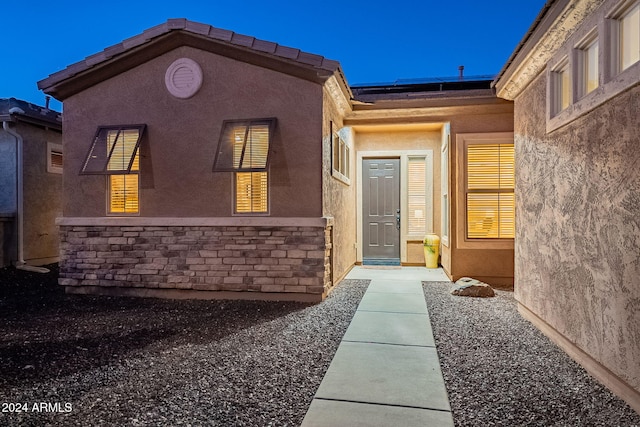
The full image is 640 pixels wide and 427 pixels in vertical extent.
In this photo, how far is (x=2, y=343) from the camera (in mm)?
4215

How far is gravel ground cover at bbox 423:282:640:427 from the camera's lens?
8.66ft

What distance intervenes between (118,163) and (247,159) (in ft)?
7.32

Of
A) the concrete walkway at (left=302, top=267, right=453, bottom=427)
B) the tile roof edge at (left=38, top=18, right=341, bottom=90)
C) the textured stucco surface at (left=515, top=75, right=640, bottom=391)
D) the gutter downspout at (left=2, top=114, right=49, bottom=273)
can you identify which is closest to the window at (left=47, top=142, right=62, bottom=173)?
the gutter downspout at (left=2, top=114, right=49, bottom=273)

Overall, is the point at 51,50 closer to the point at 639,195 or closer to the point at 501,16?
the point at 501,16

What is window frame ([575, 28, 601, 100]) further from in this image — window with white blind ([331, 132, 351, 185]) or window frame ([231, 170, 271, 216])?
window frame ([231, 170, 271, 216])

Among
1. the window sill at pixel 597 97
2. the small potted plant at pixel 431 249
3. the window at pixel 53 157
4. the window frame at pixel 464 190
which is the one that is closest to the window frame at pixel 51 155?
the window at pixel 53 157

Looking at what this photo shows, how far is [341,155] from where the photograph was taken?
7809 millimetres

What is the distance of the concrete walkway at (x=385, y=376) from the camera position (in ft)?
8.74

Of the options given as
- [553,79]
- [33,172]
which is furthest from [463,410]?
[33,172]

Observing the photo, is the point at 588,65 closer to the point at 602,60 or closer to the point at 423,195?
the point at 602,60

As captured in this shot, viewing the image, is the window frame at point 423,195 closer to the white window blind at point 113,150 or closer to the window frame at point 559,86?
the window frame at point 559,86

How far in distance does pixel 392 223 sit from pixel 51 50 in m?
180

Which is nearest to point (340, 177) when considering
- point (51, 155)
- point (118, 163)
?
point (118, 163)

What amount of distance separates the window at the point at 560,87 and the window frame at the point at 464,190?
312cm
